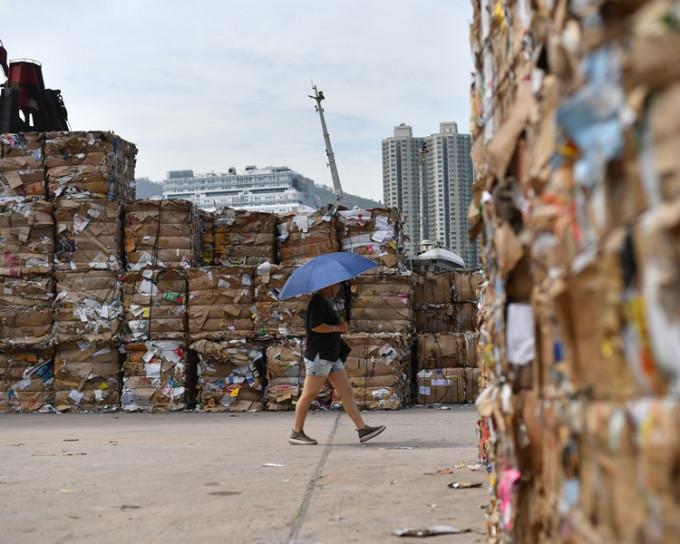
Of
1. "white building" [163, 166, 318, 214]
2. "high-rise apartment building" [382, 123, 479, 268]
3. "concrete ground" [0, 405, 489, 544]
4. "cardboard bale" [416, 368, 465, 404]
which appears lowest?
"concrete ground" [0, 405, 489, 544]

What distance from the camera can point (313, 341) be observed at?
871 centimetres

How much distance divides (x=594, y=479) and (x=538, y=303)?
482 millimetres

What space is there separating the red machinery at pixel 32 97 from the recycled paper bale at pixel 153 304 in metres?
3.86

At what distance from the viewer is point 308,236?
13.1m

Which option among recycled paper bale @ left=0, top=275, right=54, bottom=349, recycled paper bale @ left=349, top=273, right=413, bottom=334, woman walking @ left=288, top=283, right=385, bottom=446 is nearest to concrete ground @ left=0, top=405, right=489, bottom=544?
woman walking @ left=288, top=283, right=385, bottom=446

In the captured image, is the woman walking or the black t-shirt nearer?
the woman walking

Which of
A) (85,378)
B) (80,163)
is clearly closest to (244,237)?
(80,163)

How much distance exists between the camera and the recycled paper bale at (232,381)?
1297cm

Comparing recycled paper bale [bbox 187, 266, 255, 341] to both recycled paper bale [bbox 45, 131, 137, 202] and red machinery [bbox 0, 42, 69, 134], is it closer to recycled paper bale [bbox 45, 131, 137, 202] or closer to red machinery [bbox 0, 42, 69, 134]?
recycled paper bale [bbox 45, 131, 137, 202]

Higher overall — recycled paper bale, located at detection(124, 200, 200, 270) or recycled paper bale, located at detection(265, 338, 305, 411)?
recycled paper bale, located at detection(124, 200, 200, 270)

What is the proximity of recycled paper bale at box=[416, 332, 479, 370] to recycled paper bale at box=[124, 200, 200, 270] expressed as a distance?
3.48m

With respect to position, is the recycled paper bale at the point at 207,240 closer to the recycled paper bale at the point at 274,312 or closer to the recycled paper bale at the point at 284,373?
the recycled paper bale at the point at 274,312

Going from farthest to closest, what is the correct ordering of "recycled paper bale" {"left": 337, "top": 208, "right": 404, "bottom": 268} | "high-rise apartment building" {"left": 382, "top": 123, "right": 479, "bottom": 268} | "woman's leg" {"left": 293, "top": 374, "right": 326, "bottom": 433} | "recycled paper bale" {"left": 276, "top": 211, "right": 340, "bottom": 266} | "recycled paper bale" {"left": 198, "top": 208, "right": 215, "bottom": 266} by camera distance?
"high-rise apartment building" {"left": 382, "top": 123, "right": 479, "bottom": 268}
"recycled paper bale" {"left": 198, "top": 208, "right": 215, "bottom": 266}
"recycled paper bale" {"left": 337, "top": 208, "right": 404, "bottom": 268}
"recycled paper bale" {"left": 276, "top": 211, "right": 340, "bottom": 266}
"woman's leg" {"left": 293, "top": 374, "right": 326, "bottom": 433}

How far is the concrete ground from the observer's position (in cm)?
443
